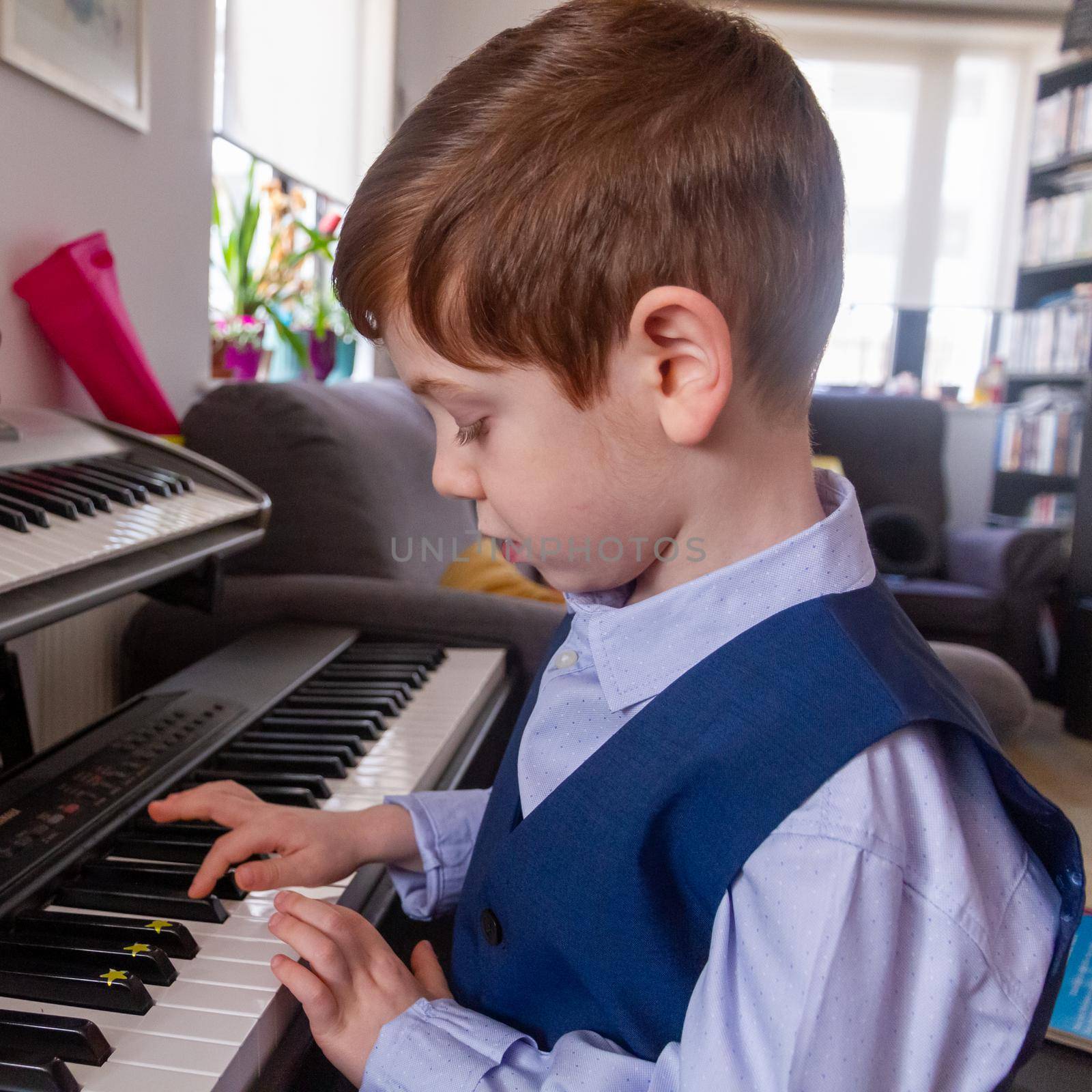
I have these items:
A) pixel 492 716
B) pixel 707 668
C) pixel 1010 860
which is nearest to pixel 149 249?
pixel 492 716

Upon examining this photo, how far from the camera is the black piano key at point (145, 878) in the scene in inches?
27.7

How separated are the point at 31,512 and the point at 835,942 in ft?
2.19

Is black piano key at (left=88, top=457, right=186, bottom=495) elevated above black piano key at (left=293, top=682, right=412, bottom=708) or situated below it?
above

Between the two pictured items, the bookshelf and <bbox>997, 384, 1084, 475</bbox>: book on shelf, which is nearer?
the bookshelf

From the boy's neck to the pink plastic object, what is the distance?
1.06 meters

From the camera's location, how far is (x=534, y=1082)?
61 cm

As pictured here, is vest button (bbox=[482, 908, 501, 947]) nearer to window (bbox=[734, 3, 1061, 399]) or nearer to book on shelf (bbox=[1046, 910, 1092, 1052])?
book on shelf (bbox=[1046, 910, 1092, 1052])

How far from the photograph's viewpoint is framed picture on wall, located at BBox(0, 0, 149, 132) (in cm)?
128

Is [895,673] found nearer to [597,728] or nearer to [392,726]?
[597,728]

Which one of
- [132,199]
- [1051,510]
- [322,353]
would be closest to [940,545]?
[1051,510]

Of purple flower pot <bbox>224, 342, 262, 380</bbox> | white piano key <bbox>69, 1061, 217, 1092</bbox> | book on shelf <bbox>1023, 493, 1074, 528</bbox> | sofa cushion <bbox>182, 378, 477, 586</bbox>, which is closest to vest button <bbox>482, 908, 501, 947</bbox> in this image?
white piano key <bbox>69, 1061, 217, 1092</bbox>

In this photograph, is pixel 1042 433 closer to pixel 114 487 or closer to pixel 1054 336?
pixel 1054 336

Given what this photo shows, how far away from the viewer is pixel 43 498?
848 mm

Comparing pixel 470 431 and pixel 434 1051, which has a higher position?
pixel 470 431
